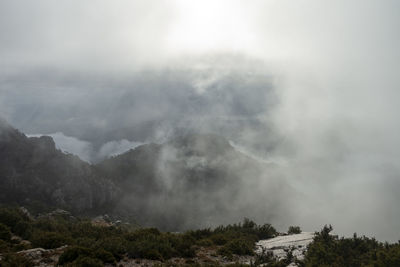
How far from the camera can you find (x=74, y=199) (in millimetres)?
199250

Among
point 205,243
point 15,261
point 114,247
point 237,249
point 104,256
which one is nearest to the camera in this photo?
point 15,261

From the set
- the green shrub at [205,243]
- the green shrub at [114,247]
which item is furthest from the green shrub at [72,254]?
the green shrub at [205,243]

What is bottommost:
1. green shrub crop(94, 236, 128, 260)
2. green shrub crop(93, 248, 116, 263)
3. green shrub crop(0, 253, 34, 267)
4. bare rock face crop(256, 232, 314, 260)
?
green shrub crop(0, 253, 34, 267)

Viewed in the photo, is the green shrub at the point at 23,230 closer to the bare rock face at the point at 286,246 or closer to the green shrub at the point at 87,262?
the green shrub at the point at 87,262

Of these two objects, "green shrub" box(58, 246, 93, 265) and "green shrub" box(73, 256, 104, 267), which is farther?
"green shrub" box(58, 246, 93, 265)

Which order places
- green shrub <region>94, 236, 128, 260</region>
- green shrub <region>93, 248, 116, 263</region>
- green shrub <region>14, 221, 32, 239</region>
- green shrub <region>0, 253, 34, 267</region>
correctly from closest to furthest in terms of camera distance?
green shrub <region>0, 253, 34, 267</region> < green shrub <region>93, 248, 116, 263</region> < green shrub <region>94, 236, 128, 260</region> < green shrub <region>14, 221, 32, 239</region>

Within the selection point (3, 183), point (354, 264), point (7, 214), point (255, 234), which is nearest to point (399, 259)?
point (354, 264)

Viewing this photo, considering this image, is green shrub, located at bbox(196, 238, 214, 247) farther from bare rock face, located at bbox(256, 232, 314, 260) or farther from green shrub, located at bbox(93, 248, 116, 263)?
green shrub, located at bbox(93, 248, 116, 263)

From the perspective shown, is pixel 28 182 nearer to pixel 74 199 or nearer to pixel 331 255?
pixel 74 199

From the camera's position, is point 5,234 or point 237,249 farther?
point 5,234

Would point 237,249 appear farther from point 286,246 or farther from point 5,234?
point 5,234

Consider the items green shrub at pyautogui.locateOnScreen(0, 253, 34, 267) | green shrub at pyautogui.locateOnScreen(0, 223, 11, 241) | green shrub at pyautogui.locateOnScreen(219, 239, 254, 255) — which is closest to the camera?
green shrub at pyautogui.locateOnScreen(0, 253, 34, 267)

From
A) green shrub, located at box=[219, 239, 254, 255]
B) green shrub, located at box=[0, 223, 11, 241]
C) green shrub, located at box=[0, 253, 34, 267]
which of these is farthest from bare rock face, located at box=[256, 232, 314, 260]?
green shrub, located at box=[0, 223, 11, 241]

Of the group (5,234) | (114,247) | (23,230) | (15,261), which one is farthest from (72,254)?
(23,230)
